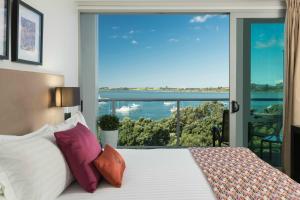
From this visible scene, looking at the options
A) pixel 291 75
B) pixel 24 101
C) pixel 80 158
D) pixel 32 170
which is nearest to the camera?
pixel 32 170

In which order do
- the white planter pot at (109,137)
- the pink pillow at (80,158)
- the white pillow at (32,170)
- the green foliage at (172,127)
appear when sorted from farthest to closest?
the green foliage at (172,127) < the white planter pot at (109,137) < the pink pillow at (80,158) < the white pillow at (32,170)

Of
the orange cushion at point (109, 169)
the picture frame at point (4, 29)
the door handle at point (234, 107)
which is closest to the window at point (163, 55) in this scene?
the door handle at point (234, 107)

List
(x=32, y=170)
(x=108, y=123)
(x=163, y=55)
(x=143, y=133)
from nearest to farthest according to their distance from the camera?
(x=32, y=170) < (x=108, y=123) < (x=143, y=133) < (x=163, y=55)

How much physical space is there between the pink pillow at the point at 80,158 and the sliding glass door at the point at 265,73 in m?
3.05

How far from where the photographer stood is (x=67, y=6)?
3.87 m

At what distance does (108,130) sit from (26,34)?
2.81 metres

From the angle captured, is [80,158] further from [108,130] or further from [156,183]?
[108,130]

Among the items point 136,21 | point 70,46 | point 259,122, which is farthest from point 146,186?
point 136,21

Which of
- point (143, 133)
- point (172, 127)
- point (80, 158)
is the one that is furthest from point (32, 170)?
point (172, 127)

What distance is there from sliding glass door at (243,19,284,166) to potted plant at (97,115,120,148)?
6.89ft

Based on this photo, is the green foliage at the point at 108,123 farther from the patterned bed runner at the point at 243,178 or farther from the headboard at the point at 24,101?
the patterned bed runner at the point at 243,178

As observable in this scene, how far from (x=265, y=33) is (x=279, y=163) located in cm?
189

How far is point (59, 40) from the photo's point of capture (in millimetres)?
3578

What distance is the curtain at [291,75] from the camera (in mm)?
4148
